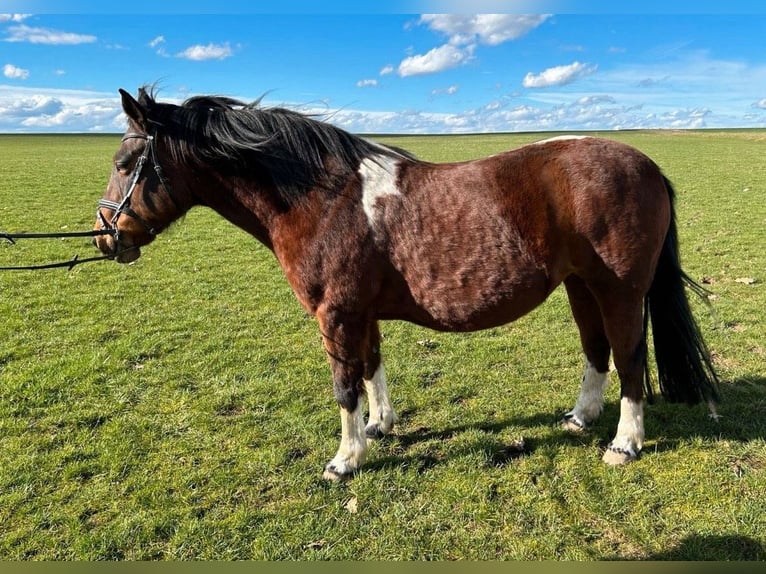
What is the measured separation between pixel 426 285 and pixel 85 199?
1744 centimetres

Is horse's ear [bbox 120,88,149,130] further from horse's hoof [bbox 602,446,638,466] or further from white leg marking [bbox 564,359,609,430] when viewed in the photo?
horse's hoof [bbox 602,446,638,466]

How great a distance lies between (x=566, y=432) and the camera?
406 cm

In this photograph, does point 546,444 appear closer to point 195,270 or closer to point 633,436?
point 633,436

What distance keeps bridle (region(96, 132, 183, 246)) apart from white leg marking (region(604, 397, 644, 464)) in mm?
3496

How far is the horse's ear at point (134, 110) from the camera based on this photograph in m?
3.03

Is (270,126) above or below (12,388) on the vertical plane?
→ above

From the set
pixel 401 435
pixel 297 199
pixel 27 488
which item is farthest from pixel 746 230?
pixel 27 488

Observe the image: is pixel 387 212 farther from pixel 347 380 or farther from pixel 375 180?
pixel 347 380

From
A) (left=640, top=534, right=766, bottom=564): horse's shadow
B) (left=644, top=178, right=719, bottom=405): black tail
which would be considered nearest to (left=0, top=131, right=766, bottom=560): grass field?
(left=640, top=534, right=766, bottom=564): horse's shadow

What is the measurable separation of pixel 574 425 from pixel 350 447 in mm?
1837

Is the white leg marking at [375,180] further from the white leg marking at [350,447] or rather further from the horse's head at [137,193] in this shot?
the white leg marking at [350,447]

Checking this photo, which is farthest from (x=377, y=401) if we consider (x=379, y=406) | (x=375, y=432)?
(x=375, y=432)

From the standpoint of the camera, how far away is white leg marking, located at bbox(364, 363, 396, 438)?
13.5 feet

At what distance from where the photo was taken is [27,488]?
342 centimetres
